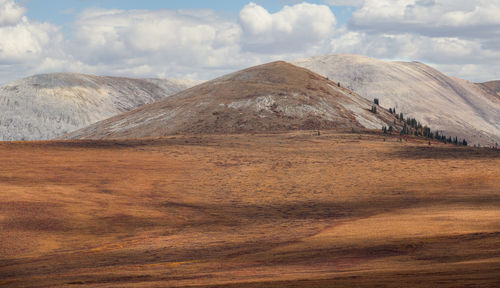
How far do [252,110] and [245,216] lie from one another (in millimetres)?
72346

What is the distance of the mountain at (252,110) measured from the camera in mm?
99000

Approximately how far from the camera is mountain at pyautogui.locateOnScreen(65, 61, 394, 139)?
99000 mm

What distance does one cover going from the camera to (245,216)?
33031 millimetres

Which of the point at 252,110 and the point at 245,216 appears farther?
the point at 252,110

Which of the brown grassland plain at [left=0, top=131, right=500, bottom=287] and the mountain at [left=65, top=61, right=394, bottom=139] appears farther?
the mountain at [left=65, top=61, right=394, bottom=139]

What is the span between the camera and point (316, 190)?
42125mm

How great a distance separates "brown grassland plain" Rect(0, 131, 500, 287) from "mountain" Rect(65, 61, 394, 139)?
1355 inches

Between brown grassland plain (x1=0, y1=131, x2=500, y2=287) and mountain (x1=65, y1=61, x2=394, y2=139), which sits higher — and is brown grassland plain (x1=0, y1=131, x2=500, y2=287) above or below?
below

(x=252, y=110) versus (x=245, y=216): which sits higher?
(x=252, y=110)

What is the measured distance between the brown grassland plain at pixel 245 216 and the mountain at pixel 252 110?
34.4m

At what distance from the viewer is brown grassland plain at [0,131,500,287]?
16.9 metres

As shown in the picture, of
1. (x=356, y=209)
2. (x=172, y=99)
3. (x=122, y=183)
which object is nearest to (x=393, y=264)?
(x=356, y=209)

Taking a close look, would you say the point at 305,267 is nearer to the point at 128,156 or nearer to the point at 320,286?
the point at 320,286

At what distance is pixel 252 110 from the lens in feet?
343
